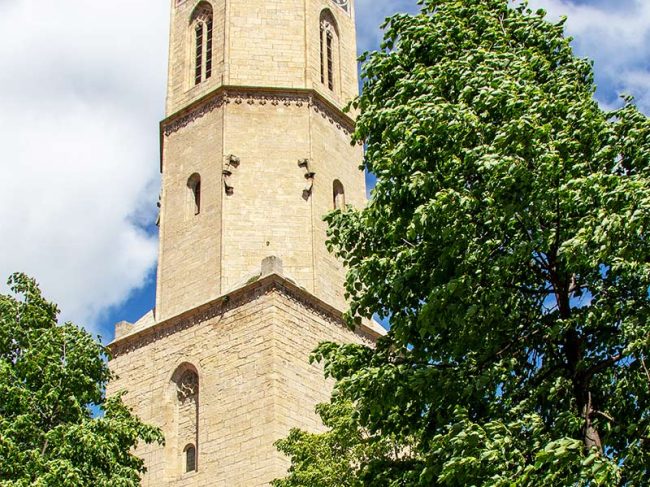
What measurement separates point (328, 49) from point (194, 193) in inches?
249

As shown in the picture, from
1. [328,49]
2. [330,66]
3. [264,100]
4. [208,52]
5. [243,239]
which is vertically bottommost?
[243,239]

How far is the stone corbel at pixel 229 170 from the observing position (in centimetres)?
2584

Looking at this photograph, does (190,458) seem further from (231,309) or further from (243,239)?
(243,239)

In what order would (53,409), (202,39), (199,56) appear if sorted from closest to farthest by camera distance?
(53,409)
(199,56)
(202,39)

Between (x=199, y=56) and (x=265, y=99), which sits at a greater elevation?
(x=199, y=56)

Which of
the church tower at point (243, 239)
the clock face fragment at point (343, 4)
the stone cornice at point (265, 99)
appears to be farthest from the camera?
the clock face fragment at point (343, 4)

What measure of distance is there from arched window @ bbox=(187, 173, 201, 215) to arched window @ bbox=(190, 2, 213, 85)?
323 centimetres

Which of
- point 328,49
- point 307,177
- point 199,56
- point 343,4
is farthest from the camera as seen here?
point 343,4

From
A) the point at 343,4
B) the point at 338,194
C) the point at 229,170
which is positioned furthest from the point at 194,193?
the point at 343,4

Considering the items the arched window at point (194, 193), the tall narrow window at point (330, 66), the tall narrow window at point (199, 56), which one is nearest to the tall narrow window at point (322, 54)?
the tall narrow window at point (330, 66)

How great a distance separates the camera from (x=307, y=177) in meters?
26.2

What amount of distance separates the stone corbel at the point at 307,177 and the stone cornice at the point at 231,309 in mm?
3170

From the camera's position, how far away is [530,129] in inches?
416

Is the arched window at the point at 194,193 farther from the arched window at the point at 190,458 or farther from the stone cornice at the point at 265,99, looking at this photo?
the arched window at the point at 190,458
